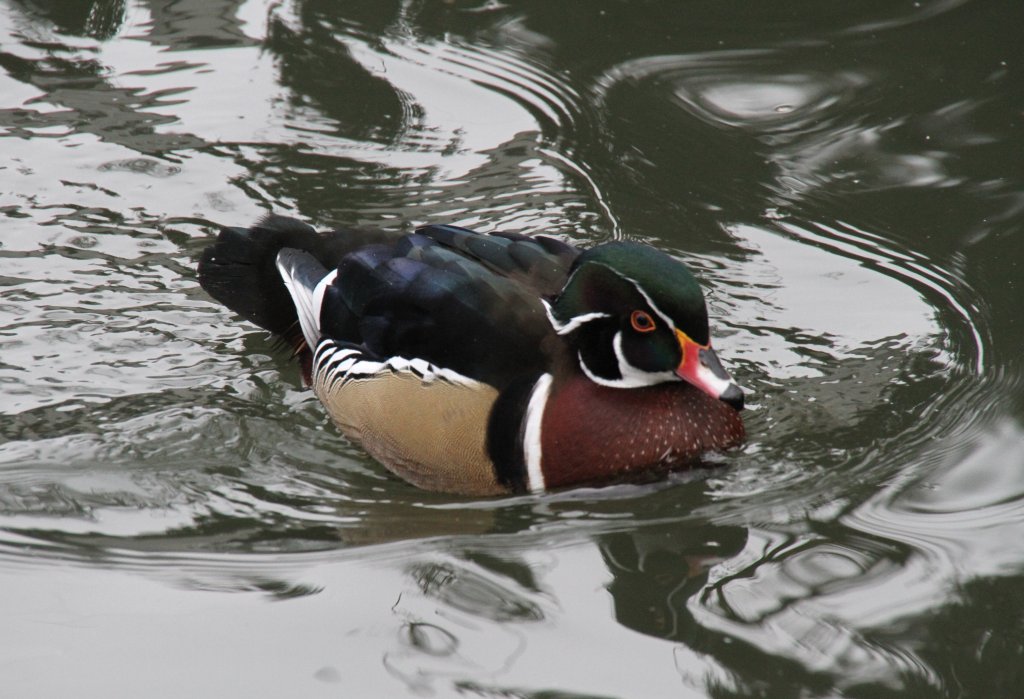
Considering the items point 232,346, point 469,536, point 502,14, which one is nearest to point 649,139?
point 502,14

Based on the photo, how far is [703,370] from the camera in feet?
16.0

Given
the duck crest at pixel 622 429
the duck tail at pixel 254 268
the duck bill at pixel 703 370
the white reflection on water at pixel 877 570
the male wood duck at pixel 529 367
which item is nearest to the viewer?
the white reflection on water at pixel 877 570

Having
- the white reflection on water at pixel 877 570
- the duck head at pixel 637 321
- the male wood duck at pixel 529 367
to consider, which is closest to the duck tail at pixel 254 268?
the male wood duck at pixel 529 367

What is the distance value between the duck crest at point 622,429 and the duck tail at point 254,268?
1.50m

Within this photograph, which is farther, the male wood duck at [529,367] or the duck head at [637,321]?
the male wood duck at [529,367]

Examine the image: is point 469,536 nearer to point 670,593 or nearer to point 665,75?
point 670,593

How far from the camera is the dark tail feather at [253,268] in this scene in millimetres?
5996

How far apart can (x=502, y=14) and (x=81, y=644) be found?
219 inches

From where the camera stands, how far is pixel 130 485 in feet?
17.0

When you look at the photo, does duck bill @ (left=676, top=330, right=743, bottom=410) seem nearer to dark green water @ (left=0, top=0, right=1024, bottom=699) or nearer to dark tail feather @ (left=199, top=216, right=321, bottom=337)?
dark green water @ (left=0, top=0, right=1024, bottom=699)

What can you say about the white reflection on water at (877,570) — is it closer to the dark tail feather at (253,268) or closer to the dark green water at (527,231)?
the dark green water at (527,231)

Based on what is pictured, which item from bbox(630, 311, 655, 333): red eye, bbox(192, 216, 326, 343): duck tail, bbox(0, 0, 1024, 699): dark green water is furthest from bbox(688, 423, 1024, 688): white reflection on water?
bbox(192, 216, 326, 343): duck tail

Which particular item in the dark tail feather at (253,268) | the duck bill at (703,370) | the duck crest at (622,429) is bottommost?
the dark tail feather at (253,268)

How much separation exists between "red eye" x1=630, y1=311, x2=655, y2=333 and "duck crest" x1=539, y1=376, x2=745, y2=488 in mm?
311
